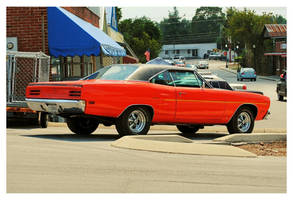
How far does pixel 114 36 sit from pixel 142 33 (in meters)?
48.7

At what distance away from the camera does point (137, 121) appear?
11.7 meters

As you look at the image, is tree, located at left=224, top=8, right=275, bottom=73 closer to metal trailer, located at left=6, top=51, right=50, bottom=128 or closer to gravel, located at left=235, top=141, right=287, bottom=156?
metal trailer, located at left=6, top=51, right=50, bottom=128

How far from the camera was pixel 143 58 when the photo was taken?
7438 centimetres

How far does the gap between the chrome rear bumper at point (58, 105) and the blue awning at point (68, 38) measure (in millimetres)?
7215

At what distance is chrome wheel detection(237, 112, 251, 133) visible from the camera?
13.8 metres

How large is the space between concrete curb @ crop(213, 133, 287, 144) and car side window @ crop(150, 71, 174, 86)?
1582mm

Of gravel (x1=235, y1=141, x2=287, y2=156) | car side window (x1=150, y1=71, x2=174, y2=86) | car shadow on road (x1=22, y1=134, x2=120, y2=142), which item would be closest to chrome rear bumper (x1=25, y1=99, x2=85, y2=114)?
car shadow on road (x1=22, y1=134, x2=120, y2=142)

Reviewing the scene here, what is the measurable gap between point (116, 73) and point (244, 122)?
147 inches

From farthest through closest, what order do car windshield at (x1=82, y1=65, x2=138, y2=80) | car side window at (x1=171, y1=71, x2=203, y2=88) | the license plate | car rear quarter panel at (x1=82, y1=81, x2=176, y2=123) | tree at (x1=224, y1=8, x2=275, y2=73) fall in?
tree at (x1=224, y1=8, x2=275, y2=73), car side window at (x1=171, y1=71, x2=203, y2=88), car windshield at (x1=82, y1=65, x2=138, y2=80), the license plate, car rear quarter panel at (x1=82, y1=81, x2=176, y2=123)

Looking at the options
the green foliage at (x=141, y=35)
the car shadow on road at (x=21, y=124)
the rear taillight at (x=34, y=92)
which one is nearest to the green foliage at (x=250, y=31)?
the green foliage at (x=141, y=35)

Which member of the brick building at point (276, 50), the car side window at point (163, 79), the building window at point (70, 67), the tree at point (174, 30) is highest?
the tree at point (174, 30)

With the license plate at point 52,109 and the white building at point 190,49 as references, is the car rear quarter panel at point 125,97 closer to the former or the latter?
the license plate at point 52,109

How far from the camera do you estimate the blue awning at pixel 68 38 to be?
736 inches

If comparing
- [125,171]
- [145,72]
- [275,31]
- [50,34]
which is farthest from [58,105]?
[275,31]
